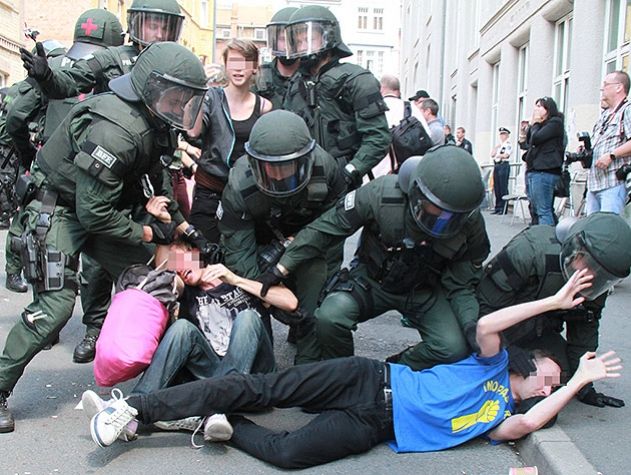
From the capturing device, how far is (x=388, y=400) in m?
3.48

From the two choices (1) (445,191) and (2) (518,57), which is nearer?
(1) (445,191)

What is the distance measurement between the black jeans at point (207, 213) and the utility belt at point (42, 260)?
1.22 m

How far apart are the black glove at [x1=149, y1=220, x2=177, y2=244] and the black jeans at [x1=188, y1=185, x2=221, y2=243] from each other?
75 centimetres

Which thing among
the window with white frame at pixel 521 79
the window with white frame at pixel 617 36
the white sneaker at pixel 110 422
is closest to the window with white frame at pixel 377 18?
the window with white frame at pixel 521 79

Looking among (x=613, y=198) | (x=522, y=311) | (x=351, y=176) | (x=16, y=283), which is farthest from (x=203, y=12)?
(x=522, y=311)

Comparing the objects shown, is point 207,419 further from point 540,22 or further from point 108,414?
point 540,22

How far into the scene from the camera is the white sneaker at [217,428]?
3330 millimetres

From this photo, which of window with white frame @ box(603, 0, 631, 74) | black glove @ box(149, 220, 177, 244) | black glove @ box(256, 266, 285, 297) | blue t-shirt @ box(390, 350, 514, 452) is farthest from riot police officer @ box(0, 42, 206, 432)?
window with white frame @ box(603, 0, 631, 74)

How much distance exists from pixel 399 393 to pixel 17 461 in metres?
1.71

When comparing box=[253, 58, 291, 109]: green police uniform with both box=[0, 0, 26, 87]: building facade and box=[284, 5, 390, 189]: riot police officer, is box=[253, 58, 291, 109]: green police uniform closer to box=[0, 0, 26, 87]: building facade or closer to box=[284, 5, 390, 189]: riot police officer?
box=[284, 5, 390, 189]: riot police officer

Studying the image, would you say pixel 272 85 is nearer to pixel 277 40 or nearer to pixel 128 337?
pixel 277 40

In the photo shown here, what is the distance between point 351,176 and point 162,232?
131 centimetres

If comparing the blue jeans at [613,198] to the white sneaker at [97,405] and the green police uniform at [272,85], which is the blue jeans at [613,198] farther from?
the white sneaker at [97,405]

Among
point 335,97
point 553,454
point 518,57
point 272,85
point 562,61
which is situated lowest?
point 553,454
